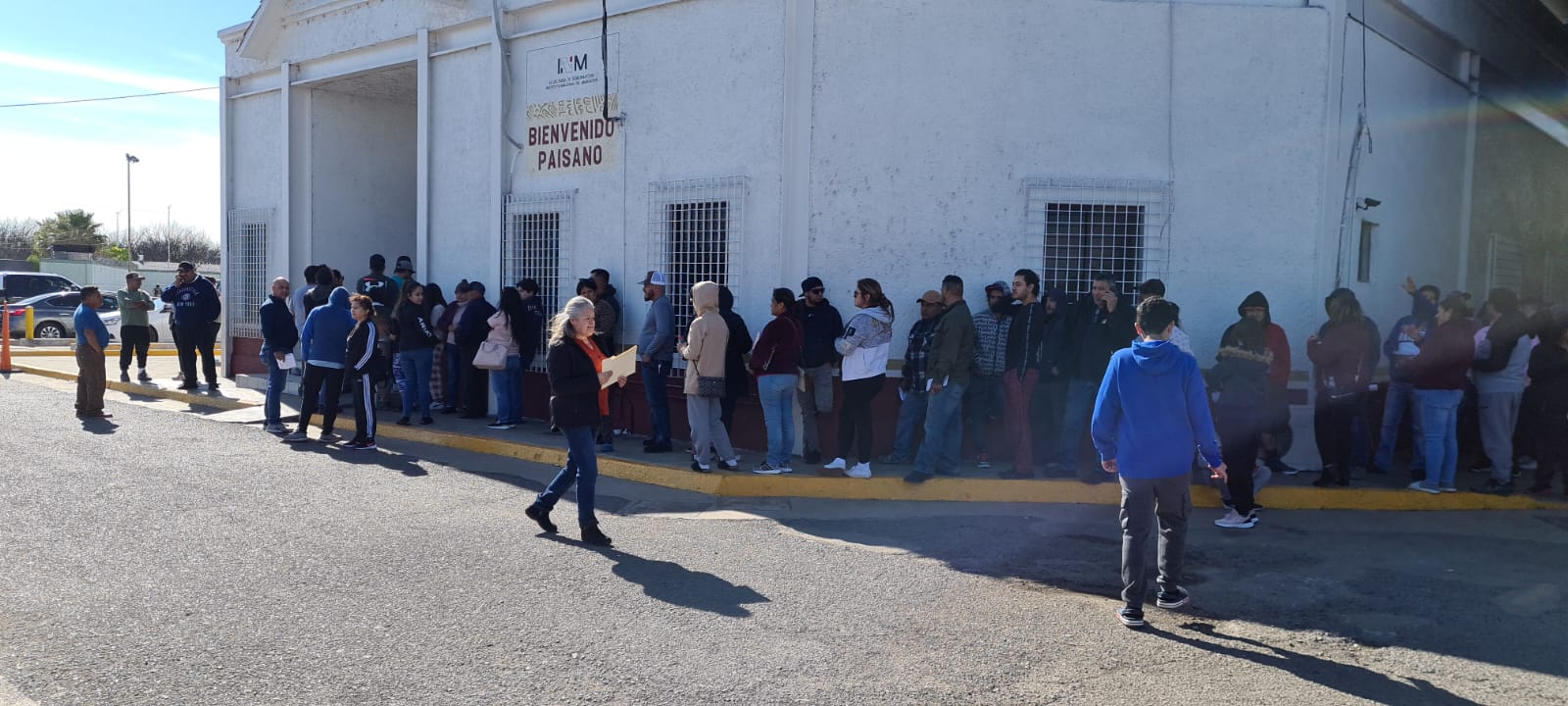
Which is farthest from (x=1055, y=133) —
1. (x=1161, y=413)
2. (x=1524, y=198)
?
(x=1524, y=198)

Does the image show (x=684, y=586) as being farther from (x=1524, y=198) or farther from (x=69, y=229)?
(x=69, y=229)

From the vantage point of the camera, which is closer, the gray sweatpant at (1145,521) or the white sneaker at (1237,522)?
the gray sweatpant at (1145,521)

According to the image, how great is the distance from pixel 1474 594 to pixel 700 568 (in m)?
4.54

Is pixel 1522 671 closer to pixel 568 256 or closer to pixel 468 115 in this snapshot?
A: pixel 568 256

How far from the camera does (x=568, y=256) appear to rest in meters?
12.6

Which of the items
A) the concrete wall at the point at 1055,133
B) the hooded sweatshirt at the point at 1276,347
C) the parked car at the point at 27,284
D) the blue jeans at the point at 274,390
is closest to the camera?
the hooded sweatshirt at the point at 1276,347

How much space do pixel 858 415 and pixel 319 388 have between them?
5.72 metres

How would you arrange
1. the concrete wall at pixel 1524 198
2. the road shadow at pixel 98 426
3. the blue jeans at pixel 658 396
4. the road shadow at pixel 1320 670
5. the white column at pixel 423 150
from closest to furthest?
1. the road shadow at pixel 1320 670
2. the blue jeans at pixel 658 396
3. the road shadow at pixel 98 426
4. the white column at pixel 423 150
5. the concrete wall at pixel 1524 198

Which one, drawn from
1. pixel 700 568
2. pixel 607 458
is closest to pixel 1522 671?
pixel 700 568

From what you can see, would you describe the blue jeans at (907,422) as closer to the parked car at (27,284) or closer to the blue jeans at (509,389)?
the blue jeans at (509,389)

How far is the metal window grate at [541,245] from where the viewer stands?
12.6m

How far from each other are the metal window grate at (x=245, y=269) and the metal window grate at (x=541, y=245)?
5591 millimetres

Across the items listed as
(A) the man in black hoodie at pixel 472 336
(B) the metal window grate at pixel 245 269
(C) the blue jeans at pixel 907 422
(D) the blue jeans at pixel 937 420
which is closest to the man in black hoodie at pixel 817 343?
(C) the blue jeans at pixel 907 422

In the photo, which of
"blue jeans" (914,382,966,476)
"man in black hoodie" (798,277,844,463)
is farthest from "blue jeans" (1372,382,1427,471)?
"man in black hoodie" (798,277,844,463)
